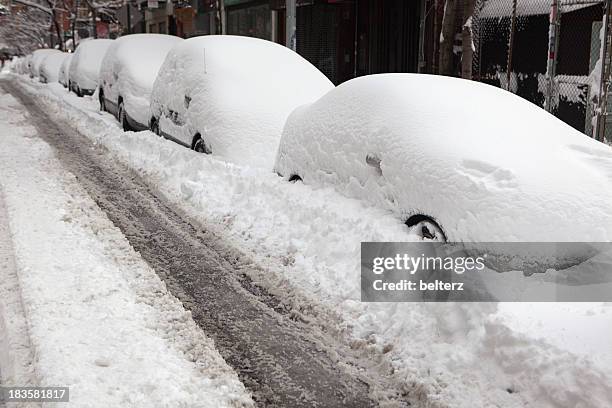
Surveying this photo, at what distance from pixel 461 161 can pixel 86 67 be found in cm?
1754

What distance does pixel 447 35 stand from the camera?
10.1 m

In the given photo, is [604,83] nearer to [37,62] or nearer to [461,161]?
[461,161]

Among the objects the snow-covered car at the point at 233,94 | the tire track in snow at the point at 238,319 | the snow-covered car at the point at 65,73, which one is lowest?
the tire track in snow at the point at 238,319

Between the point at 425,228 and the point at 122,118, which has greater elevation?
the point at 122,118

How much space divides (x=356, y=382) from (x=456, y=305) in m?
0.85

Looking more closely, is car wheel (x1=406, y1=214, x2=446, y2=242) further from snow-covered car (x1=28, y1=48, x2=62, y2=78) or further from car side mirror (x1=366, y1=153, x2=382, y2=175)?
snow-covered car (x1=28, y1=48, x2=62, y2=78)

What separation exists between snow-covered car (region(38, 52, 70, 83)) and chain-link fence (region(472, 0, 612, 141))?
1999cm

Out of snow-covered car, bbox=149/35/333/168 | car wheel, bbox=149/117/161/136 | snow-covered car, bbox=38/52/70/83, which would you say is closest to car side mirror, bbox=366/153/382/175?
snow-covered car, bbox=149/35/333/168

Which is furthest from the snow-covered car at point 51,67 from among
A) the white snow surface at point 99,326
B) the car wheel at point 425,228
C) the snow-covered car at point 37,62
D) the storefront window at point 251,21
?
the car wheel at point 425,228

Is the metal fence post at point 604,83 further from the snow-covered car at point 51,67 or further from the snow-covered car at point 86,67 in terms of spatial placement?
the snow-covered car at point 51,67

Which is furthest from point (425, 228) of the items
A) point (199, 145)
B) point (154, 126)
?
point (154, 126)

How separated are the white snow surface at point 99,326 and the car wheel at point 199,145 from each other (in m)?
2.39

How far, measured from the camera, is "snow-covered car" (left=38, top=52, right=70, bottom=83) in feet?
90.3

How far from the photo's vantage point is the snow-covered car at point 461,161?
3.96 meters
